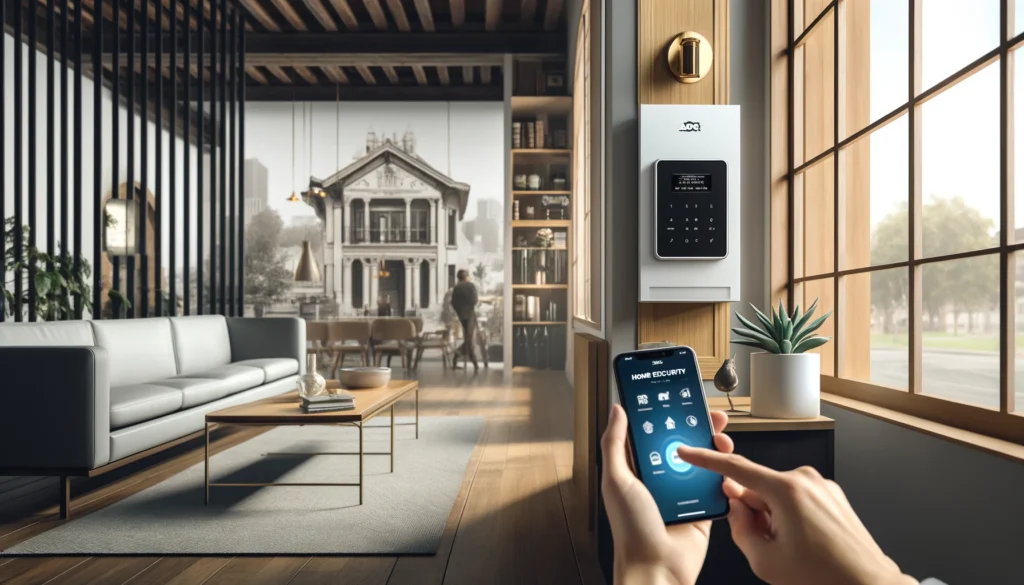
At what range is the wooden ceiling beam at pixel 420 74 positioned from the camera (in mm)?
8547

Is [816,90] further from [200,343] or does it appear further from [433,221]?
[433,221]

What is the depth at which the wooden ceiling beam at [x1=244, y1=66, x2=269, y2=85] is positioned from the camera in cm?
873

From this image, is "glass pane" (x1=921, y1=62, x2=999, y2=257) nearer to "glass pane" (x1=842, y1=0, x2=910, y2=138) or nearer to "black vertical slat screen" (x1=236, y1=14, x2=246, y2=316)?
"glass pane" (x1=842, y1=0, x2=910, y2=138)

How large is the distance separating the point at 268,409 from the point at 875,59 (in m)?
2.58

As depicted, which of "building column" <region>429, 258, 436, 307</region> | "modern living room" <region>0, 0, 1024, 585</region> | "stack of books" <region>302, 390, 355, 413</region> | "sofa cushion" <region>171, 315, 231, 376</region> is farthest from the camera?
"building column" <region>429, 258, 436, 307</region>

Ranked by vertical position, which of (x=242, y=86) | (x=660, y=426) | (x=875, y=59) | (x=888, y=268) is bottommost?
(x=660, y=426)

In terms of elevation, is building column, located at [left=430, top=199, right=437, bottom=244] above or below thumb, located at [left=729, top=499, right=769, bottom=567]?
above

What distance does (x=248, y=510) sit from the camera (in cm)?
269

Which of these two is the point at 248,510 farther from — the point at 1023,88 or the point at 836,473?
the point at 1023,88

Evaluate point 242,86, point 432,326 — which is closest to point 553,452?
point 242,86

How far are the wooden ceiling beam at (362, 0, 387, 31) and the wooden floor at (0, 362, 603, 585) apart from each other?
4.82m

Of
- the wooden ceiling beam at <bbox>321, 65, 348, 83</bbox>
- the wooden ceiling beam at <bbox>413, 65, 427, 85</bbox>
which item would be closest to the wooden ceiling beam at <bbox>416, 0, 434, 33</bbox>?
the wooden ceiling beam at <bbox>413, 65, 427, 85</bbox>

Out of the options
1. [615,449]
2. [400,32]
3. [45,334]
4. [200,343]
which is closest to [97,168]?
[200,343]

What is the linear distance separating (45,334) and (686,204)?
123 inches
